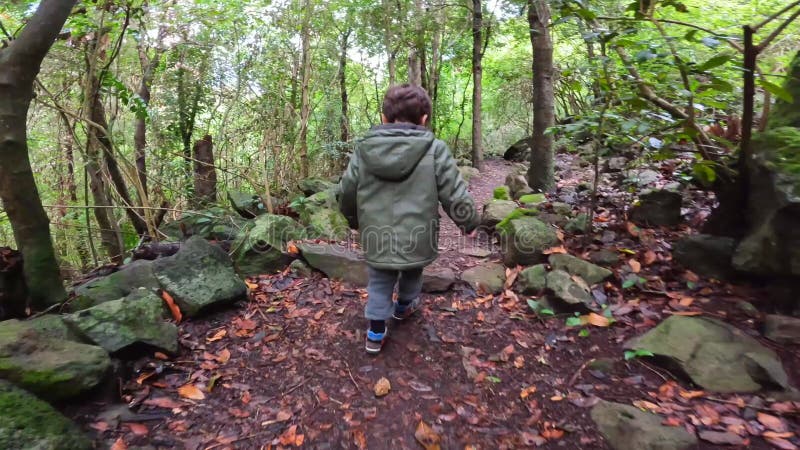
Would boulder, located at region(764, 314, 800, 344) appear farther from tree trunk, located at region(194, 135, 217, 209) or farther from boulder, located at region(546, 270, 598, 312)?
tree trunk, located at region(194, 135, 217, 209)

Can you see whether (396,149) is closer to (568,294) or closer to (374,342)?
(374,342)

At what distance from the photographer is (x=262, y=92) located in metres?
6.25

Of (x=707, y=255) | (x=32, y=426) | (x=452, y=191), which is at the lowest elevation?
(x=707, y=255)

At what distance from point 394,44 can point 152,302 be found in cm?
784

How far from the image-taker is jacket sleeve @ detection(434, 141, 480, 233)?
8.57ft

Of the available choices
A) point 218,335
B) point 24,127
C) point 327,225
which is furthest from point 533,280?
point 24,127

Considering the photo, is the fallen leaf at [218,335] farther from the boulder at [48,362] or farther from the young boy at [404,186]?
the young boy at [404,186]

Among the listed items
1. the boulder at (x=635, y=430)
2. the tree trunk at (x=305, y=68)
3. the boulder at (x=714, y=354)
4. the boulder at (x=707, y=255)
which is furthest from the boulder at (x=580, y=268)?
the tree trunk at (x=305, y=68)

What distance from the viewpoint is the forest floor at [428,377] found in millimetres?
2098

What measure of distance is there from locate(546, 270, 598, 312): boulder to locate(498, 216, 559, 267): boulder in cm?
45

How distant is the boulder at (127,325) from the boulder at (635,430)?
8.49 ft

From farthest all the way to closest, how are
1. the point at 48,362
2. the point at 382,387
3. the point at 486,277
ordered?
the point at 486,277, the point at 382,387, the point at 48,362

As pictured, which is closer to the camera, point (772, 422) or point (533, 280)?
point (772, 422)

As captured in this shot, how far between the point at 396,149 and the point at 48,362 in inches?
83.4
